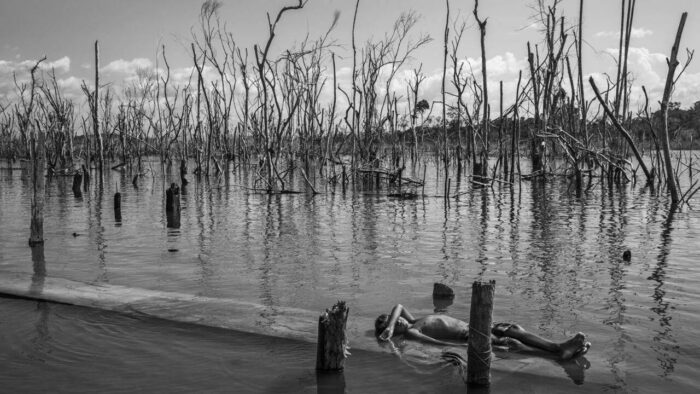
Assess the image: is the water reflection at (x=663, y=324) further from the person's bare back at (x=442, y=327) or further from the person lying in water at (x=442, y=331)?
the person's bare back at (x=442, y=327)

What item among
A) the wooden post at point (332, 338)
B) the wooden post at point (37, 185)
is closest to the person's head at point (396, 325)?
the wooden post at point (332, 338)

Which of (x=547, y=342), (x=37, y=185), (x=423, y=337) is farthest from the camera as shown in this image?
(x=37, y=185)

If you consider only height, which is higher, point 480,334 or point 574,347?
point 480,334

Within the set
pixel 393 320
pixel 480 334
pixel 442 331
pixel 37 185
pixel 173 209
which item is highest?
pixel 37 185

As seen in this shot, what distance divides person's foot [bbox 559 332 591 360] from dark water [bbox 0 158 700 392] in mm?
122

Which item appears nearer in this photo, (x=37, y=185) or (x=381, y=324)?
(x=381, y=324)

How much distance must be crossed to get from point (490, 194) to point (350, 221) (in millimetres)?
5986

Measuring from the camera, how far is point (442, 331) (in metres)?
4.50

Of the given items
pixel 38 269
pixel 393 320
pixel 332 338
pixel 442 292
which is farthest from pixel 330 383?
pixel 38 269

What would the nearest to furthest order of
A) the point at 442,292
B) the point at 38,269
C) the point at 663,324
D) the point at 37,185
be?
1. the point at 663,324
2. the point at 442,292
3. the point at 38,269
4. the point at 37,185

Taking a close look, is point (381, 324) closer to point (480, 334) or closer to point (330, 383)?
point (330, 383)

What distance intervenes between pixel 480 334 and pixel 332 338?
900mm

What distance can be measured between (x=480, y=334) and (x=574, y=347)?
867 mm

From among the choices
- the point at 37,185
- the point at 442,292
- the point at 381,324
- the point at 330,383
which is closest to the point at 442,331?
the point at 381,324
